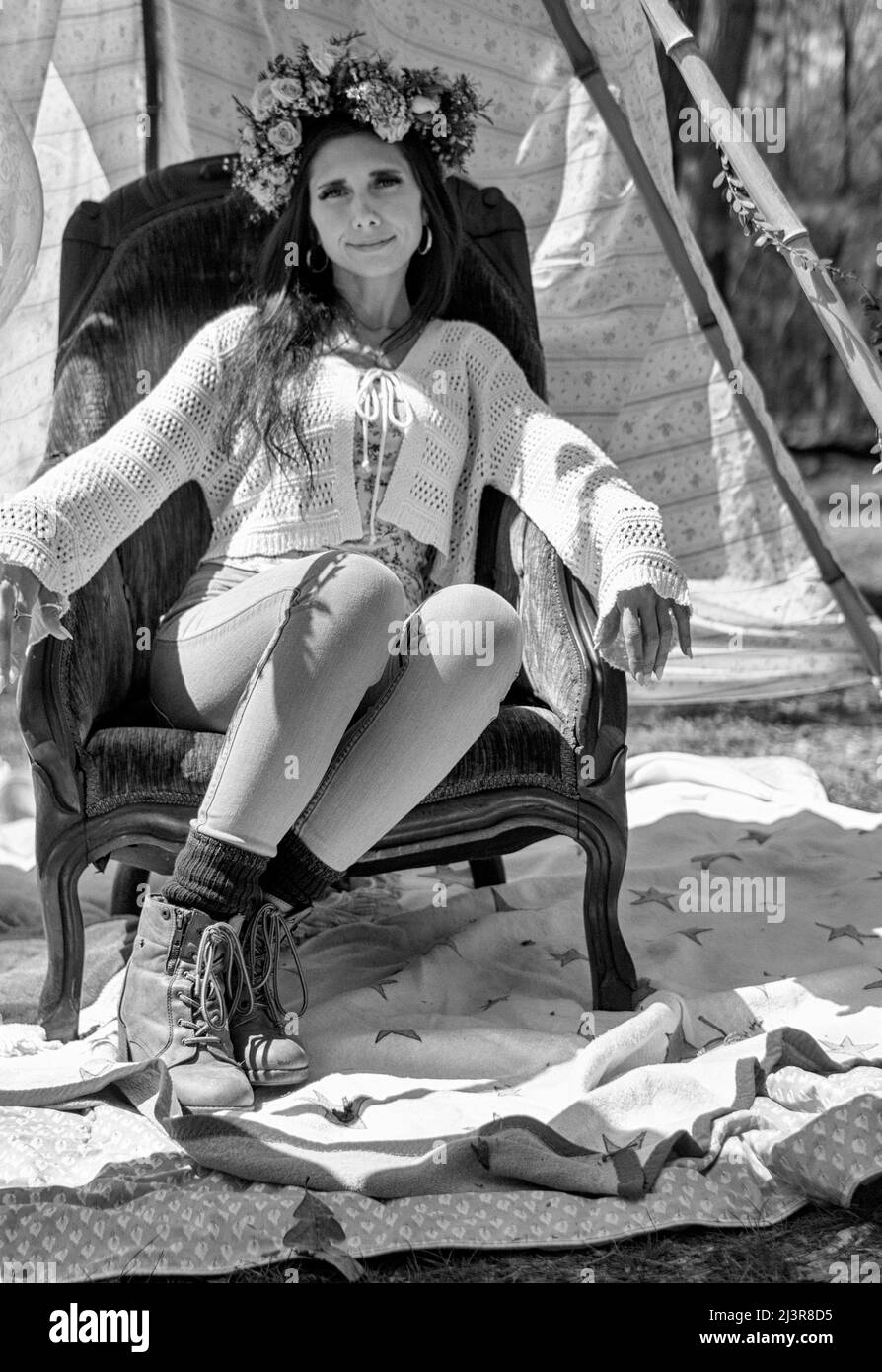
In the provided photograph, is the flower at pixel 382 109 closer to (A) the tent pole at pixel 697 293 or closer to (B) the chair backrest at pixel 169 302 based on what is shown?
(B) the chair backrest at pixel 169 302

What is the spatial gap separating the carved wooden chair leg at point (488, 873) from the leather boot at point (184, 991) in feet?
2.55

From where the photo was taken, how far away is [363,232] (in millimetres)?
2166

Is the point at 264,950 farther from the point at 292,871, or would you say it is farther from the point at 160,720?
the point at 160,720

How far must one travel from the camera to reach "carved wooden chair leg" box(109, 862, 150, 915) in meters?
2.37

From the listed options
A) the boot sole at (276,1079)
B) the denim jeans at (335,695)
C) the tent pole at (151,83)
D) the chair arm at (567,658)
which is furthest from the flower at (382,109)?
the boot sole at (276,1079)

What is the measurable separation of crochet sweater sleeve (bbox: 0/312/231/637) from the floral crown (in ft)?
0.86

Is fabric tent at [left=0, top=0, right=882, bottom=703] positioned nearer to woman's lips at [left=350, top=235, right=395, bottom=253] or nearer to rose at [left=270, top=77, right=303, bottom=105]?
rose at [left=270, top=77, right=303, bottom=105]

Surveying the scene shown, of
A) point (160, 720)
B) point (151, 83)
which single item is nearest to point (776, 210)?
point (160, 720)

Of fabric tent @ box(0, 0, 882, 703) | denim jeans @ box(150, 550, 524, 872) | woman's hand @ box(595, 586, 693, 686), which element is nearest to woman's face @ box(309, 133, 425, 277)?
denim jeans @ box(150, 550, 524, 872)

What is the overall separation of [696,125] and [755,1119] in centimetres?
208

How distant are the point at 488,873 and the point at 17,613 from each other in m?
0.99

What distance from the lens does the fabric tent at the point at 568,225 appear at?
9.55 feet

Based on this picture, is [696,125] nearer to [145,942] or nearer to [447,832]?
[447,832]

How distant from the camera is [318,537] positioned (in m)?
2.11
